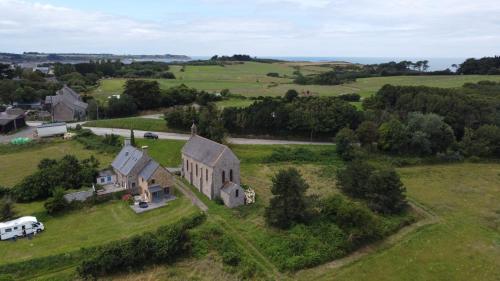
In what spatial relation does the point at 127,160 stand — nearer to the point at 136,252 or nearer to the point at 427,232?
the point at 136,252

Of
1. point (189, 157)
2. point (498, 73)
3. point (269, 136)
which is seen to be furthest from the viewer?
point (498, 73)

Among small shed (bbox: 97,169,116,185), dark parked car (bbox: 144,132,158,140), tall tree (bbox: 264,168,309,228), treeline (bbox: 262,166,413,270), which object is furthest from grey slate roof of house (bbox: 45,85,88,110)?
treeline (bbox: 262,166,413,270)

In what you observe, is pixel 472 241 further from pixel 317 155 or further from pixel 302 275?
pixel 317 155

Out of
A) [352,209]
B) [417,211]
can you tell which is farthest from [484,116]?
[352,209]

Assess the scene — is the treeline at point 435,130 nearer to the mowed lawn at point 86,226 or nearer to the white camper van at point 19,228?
the mowed lawn at point 86,226

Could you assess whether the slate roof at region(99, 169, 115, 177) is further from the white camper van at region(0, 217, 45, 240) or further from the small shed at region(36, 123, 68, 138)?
the small shed at region(36, 123, 68, 138)

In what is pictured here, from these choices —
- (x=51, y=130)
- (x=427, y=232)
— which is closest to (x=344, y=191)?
(x=427, y=232)
